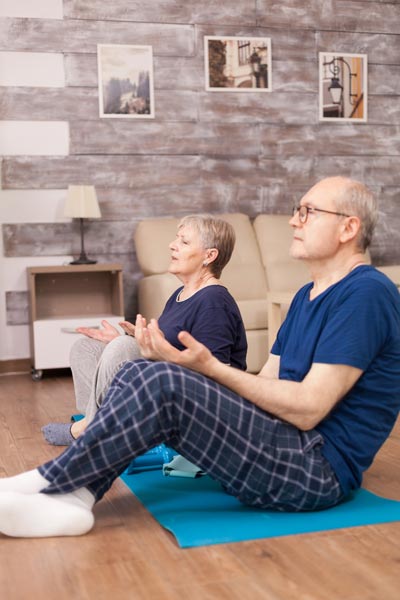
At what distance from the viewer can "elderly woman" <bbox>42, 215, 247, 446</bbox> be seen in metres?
2.62

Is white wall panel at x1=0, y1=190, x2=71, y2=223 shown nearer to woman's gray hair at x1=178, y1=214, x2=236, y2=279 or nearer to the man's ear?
woman's gray hair at x1=178, y1=214, x2=236, y2=279

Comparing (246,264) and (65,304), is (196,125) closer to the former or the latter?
(246,264)

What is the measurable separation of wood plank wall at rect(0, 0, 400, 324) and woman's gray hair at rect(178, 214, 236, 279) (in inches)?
106

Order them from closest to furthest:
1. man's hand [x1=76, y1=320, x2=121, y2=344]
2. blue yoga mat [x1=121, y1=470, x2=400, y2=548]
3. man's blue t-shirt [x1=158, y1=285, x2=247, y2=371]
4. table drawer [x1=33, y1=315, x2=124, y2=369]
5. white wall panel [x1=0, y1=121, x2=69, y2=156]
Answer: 1. blue yoga mat [x1=121, y1=470, x2=400, y2=548]
2. man's blue t-shirt [x1=158, y1=285, x2=247, y2=371]
3. man's hand [x1=76, y1=320, x2=121, y2=344]
4. table drawer [x1=33, y1=315, x2=124, y2=369]
5. white wall panel [x1=0, y1=121, x2=69, y2=156]

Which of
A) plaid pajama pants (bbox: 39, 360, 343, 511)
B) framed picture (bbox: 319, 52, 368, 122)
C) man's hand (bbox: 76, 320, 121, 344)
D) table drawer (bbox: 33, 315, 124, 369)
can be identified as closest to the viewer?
plaid pajama pants (bbox: 39, 360, 343, 511)

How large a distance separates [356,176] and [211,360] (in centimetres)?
426

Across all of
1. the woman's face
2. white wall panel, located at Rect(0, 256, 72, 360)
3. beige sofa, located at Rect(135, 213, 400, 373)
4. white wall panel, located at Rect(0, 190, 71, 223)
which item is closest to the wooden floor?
the woman's face

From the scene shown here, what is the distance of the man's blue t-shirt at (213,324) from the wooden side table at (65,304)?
→ 2.38 m

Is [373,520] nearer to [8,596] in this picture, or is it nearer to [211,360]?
[211,360]

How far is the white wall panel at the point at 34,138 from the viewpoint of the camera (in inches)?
209

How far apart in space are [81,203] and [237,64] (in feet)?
4.98

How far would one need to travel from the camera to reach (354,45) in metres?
5.88

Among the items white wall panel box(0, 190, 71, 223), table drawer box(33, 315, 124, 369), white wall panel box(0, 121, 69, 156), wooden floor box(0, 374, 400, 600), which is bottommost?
table drawer box(33, 315, 124, 369)

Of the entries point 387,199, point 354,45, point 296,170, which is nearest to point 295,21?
point 354,45
